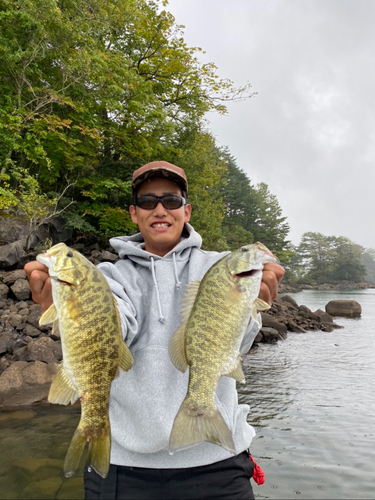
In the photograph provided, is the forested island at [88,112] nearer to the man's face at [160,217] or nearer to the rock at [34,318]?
the rock at [34,318]

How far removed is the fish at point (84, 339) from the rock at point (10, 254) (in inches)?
469

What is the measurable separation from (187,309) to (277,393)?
8.23 m

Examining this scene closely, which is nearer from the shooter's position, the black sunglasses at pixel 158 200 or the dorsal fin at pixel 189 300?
the dorsal fin at pixel 189 300

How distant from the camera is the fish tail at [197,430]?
6.38 feet

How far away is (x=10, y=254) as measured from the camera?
41.3ft

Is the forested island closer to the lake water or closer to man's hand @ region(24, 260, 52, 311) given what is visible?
the lake water

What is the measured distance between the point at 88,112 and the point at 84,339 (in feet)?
47.9

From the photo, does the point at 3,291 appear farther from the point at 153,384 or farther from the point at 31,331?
the point at 153,384

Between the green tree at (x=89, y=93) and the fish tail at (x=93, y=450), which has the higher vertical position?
the green tree at (x=89, y=93)

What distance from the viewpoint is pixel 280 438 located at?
261 inches

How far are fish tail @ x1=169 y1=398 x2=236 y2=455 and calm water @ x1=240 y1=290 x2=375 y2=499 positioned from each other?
12.7 ft

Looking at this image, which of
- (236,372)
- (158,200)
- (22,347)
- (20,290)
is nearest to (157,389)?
(236,372)

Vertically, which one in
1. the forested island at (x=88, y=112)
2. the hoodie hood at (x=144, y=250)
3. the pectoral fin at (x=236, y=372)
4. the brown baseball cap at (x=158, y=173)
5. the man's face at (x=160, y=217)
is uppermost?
the forested island at (x=88, y=112)

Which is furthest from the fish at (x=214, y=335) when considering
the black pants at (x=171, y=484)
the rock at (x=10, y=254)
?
the rock at (x=10, y=254)
